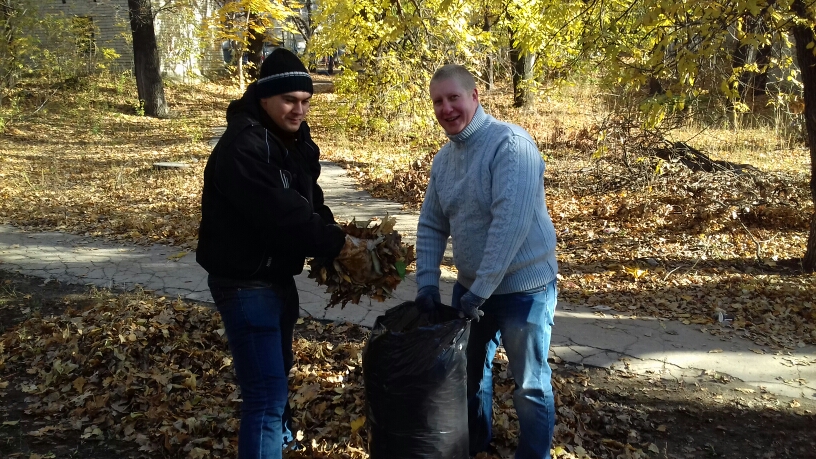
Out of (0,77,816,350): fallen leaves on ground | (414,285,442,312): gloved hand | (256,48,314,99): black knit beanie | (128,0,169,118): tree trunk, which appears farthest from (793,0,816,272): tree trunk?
(128,0,169,118): tree trunk

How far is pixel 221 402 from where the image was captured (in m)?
4.02

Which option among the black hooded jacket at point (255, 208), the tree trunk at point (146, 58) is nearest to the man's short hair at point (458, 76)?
the black hooded jacket at point (255, 208)

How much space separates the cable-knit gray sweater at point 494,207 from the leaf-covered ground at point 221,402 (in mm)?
1214

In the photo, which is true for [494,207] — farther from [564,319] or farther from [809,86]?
[809,86]

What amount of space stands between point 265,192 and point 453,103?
0.88 m

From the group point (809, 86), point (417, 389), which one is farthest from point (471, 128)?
point (809, 86)

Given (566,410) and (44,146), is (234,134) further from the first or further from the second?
(44,146)

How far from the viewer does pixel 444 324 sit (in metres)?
2.63

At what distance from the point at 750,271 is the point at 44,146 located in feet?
50.1

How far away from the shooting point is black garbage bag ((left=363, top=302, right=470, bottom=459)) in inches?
102

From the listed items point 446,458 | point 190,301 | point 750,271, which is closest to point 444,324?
point 446,458

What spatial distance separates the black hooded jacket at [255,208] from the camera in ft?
8.20

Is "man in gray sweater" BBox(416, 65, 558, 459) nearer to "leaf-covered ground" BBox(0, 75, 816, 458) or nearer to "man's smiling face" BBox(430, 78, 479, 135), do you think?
"man's smiling face" BBox(430, 78, 479, 135)

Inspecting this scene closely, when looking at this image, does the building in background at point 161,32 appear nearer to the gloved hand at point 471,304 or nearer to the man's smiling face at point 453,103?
the man's smiling face at point 453,103
